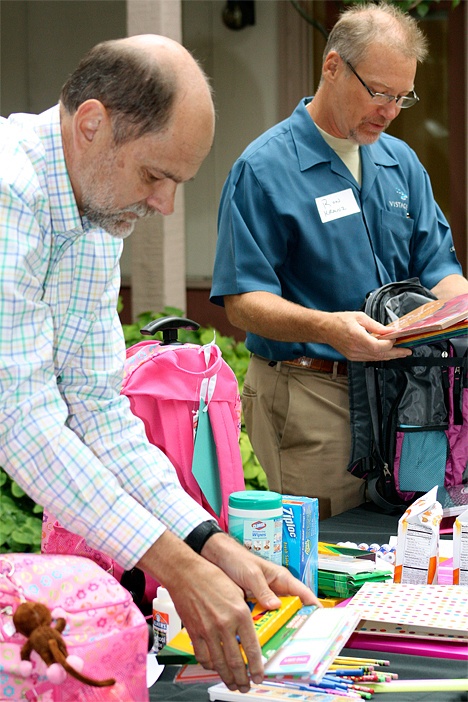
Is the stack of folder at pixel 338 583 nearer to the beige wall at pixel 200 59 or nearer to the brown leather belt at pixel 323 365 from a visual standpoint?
the brown leather belt at pixel 323 365

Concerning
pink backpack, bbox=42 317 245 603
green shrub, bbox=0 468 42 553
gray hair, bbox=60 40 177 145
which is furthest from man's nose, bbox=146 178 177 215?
green shrub, bbox=0 468 42 553

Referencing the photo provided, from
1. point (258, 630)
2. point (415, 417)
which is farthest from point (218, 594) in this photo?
point (415, 417)

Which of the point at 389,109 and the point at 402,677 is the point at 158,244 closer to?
the point at 389,109

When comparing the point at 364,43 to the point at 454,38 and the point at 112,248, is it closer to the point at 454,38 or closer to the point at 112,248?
the point at 112,248

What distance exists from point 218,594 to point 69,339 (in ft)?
1.60

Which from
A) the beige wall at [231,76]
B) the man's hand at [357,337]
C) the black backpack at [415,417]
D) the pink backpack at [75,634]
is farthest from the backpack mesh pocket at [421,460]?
the beige wall at [231,76]

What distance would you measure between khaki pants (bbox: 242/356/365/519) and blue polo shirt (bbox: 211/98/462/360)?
0.26 ft

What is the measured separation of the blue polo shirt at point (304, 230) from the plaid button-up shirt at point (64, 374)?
3.37 feet

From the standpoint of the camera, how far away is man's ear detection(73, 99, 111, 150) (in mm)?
1365

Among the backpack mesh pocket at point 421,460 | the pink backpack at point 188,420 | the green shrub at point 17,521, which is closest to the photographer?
the pink backpack at point 188,420

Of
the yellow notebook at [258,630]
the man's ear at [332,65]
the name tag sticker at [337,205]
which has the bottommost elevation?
the yellow notebook at [258,630]

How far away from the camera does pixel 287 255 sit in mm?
2631

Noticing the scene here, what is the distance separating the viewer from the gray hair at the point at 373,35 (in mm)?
2549

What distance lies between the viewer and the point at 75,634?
1150 millimetres
